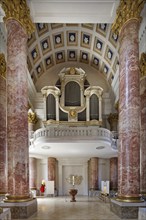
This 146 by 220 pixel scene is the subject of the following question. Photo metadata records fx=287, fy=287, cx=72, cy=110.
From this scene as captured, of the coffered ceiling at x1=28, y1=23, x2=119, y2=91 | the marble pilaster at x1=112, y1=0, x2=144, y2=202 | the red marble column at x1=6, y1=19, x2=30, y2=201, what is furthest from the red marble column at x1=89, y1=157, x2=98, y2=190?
the red marble column at x1=6, y1=19, x2=30, y2=201

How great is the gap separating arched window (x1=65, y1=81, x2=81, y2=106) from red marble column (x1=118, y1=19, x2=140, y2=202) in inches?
404

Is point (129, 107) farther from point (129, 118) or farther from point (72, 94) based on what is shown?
point (72, 94)

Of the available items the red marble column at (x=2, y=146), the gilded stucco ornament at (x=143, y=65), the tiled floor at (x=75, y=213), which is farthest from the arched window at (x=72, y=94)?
the tiled floor at (x=75, y=213)

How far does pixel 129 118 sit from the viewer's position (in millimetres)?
9234

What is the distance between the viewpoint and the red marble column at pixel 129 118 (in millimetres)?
8977

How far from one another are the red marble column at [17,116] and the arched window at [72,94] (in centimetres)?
1022

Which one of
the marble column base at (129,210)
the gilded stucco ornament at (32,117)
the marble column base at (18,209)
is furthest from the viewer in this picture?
the gilded stucco ornament at (32,117)

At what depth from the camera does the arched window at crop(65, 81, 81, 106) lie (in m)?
20.0

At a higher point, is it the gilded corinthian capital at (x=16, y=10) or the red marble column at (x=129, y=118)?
the gilded corinthian capital at (x=16, y=10)

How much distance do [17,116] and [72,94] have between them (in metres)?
11.2

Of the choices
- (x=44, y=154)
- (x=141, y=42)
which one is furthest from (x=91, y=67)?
(x=141, y=42)

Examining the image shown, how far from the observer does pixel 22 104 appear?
31.4 feet

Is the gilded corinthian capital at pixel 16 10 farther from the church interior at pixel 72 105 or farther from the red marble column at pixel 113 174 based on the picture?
the red marble column at pixel 113 174

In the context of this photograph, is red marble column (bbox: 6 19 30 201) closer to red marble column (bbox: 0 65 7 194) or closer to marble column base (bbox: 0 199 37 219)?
marble column base (bbox: 0 199 37 219)
